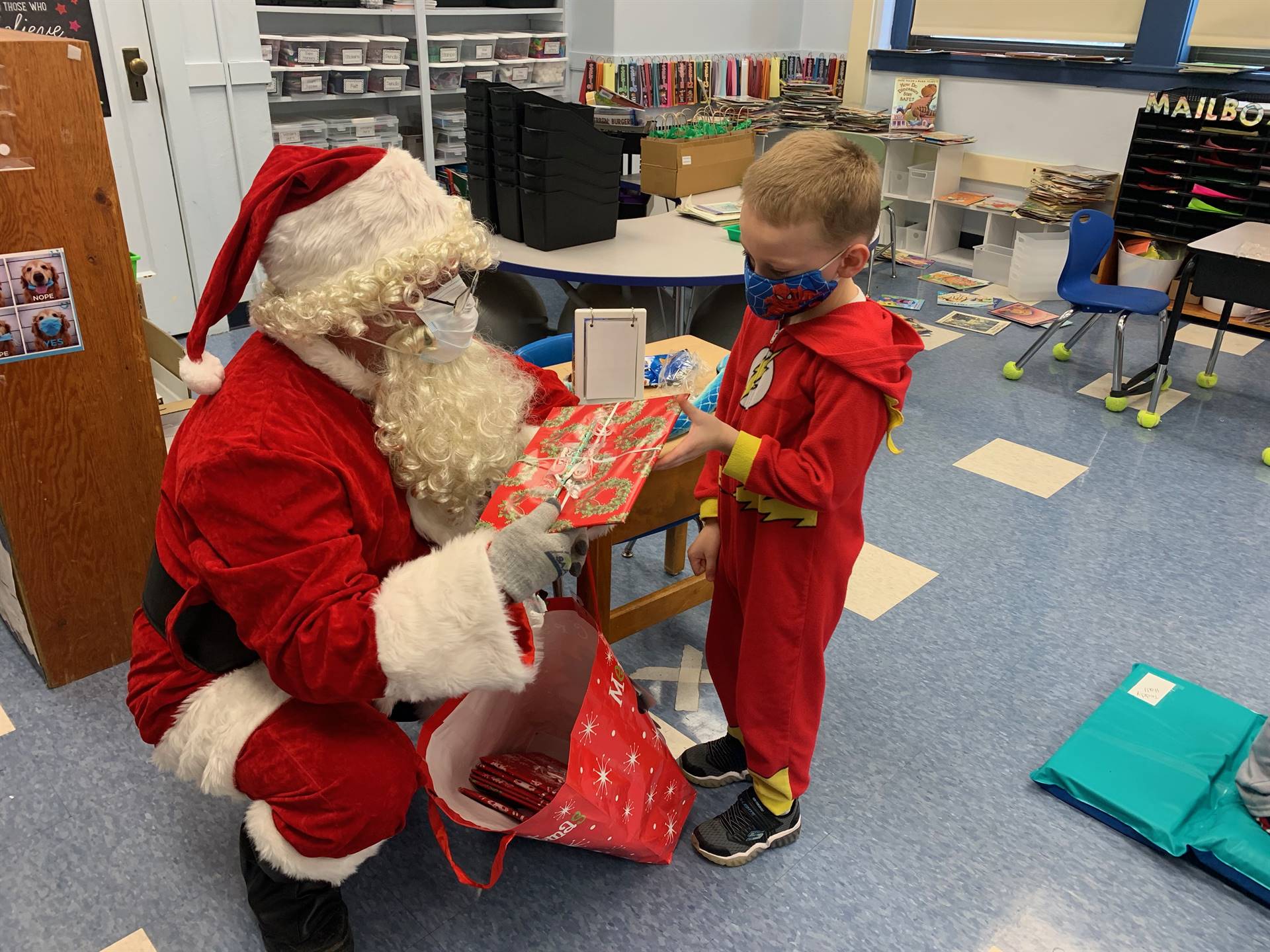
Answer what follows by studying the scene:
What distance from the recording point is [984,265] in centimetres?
531

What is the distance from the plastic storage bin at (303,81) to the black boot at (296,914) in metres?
3.93

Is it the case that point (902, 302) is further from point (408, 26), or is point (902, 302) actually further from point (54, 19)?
point (54, 19)

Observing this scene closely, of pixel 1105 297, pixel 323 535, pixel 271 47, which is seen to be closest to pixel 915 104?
pixel 1105 297

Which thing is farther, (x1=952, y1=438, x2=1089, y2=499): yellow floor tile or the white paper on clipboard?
(x1=952, y1=438, x2=1089, y2=499): yellow floor tile

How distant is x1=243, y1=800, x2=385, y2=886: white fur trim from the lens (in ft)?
4.47

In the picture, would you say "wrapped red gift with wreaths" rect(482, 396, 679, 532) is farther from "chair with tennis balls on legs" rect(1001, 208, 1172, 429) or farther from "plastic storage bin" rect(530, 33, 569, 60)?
"plastic storage bin" rect(530, 33, 569, 60)

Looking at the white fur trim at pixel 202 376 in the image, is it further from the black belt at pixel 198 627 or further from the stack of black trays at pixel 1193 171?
the stack of black trays at pixel 1193 171

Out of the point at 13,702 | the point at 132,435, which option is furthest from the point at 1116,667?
the point at 13,702

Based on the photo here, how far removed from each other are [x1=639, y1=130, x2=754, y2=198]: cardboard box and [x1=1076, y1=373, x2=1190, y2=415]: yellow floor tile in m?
1.81

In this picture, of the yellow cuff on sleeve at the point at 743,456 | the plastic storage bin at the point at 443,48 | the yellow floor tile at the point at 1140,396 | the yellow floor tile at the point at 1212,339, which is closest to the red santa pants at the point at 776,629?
the yellow cuff on sleeve at the point at 743,456

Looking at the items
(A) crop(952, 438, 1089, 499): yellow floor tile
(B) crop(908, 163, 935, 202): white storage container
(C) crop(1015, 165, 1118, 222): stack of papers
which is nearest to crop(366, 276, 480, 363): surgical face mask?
(A) crop(952, 438, 1089, 499): yellow floor tile

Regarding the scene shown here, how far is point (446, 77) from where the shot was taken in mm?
5039

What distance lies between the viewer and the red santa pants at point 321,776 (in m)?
1.33

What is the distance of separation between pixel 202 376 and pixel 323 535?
342 mm
